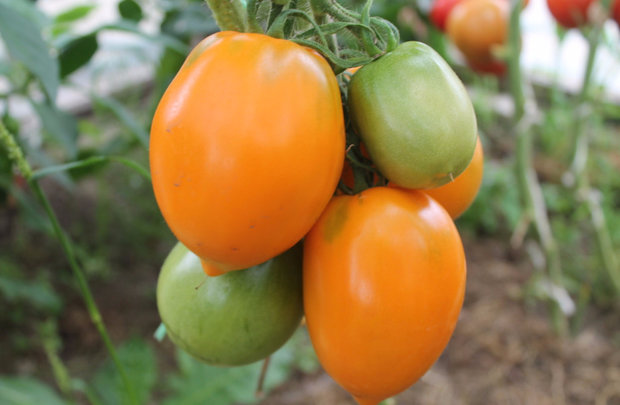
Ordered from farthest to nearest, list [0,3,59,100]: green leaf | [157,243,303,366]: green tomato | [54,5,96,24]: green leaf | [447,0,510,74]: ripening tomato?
[447,0,510,74]: ripening tomato
[54,5,96,24]: green leaf
[0,3,59,100]: green leaf
[157,243,303,366]: green tomato

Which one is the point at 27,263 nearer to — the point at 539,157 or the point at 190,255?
the point at 190,255

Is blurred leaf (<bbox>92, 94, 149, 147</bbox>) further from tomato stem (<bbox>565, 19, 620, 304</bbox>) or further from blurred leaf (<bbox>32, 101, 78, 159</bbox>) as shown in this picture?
tomato stem (<bbox>565, 19, 620, 304</bbox>)

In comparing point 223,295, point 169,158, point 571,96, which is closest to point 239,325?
point 223,295

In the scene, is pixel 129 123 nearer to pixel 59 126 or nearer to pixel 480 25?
pixel 59 126

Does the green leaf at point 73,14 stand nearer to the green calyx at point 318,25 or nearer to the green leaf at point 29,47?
the green leaf at point 29,47

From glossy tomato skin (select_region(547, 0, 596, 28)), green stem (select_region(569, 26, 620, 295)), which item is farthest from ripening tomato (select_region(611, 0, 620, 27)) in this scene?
green stem (select_region(569, 26, 620, 295))

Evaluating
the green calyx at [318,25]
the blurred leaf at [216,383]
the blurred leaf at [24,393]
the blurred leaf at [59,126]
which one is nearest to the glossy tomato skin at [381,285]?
the green calyx at [318,25]

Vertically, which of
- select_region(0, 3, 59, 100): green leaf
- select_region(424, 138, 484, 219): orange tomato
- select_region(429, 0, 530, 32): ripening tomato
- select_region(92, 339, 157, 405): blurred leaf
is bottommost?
select_region(92, 339, 157, 405): blurred leaf
